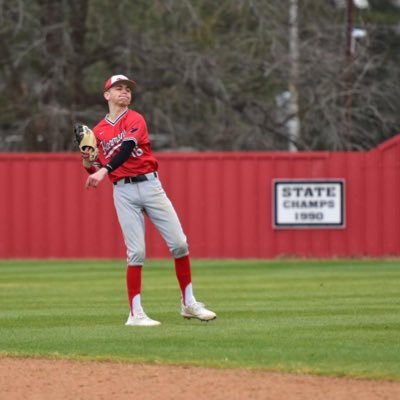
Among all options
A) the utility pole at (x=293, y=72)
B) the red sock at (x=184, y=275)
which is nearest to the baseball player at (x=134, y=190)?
the red sock at (x=184, y=275)

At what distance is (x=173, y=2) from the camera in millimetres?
27266

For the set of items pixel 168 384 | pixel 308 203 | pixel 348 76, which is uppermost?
pixel 348 76

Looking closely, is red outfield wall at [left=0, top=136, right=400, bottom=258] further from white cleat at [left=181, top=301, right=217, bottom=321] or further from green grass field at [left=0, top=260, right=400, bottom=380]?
white cleat at [left=181, top=301, right=217, bottom=321]

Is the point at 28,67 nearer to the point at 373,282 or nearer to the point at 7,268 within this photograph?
the point at 7,268

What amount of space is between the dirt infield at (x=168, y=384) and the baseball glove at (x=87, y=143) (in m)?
2.63

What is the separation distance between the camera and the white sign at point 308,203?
23594 millimetres

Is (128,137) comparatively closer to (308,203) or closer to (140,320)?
(140,320)

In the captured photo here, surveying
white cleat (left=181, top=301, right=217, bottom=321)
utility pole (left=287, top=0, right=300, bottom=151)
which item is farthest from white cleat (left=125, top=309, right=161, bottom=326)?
utility pole (left=287, top=0, right=300, bottom=151)

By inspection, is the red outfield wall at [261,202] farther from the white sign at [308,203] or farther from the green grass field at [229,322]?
the green grass field at [229,322]

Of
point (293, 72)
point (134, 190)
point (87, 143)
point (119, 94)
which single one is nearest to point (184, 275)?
point (134, 190)

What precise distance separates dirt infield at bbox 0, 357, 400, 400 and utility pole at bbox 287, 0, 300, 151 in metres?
20.0

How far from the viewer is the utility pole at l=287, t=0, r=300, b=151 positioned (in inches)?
1107

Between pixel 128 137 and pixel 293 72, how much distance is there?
17925 mm

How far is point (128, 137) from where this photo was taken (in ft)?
34.4
